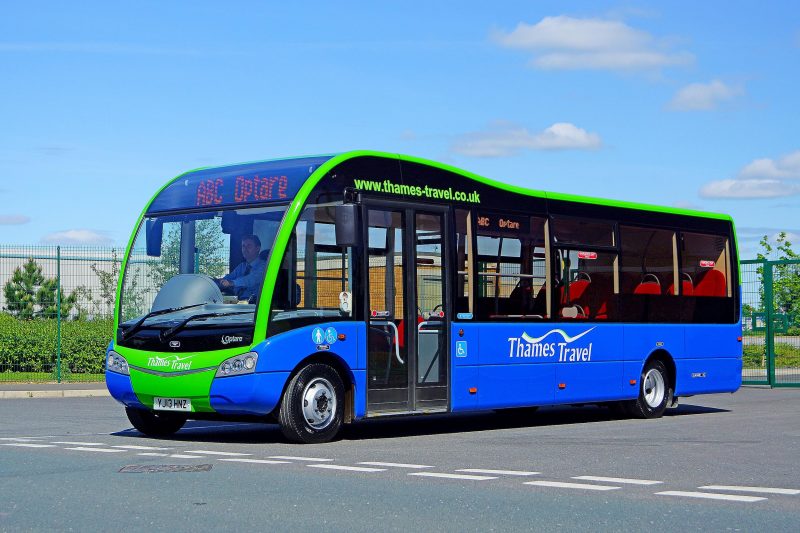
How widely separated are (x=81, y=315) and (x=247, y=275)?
14284 millimetres

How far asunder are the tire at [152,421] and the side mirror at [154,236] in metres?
1.78

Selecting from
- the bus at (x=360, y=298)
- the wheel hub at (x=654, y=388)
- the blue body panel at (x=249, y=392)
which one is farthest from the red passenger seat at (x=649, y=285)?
the blue body panel at (x=249, y=392)

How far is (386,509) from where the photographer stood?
8898mm

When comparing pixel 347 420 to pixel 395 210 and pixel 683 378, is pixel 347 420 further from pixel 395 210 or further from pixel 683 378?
pixel 683 378

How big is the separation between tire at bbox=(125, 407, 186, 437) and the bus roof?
7.54 feet

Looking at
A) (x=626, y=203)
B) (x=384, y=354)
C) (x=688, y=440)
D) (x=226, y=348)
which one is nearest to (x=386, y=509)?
(x=226, y=348)

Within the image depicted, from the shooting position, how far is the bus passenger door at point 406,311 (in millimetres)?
14953

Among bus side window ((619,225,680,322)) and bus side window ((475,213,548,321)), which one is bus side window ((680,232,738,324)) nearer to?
bus side window ((619,225,680,322))

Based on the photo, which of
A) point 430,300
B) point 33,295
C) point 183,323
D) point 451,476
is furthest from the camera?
point 33,295

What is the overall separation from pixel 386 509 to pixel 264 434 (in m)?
6.98

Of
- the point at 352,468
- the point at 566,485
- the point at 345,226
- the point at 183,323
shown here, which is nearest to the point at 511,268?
the point at 345,226

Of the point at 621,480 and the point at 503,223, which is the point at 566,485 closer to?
the point at 621,480

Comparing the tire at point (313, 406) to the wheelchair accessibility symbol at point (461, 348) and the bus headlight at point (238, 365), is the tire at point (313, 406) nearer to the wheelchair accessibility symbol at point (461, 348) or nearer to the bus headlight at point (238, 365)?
the bus headlight at point (238, 365)

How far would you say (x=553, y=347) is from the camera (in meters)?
17.6
